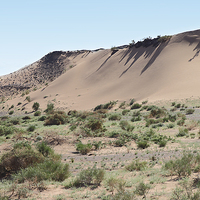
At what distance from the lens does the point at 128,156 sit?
12.7 m

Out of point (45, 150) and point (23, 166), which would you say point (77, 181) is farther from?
point (45, 150)

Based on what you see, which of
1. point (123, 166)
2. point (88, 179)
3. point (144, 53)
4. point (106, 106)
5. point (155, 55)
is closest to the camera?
point (88, 179)

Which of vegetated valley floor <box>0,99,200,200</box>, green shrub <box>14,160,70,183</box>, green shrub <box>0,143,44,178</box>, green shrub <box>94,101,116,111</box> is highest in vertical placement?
green shrub <box>0,143,44,178</box>

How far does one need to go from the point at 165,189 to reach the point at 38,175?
404 centimetres

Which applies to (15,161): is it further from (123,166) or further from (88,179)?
(123,166)

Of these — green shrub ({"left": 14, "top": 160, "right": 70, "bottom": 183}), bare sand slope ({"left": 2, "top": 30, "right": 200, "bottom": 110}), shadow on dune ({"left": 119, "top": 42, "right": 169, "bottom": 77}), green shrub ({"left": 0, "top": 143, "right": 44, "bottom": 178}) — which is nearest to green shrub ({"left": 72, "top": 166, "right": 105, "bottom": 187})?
green shrub ({"left": 14, "top": 160, "right": 70, "bottom": 183})

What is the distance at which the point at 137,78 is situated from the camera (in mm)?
52281

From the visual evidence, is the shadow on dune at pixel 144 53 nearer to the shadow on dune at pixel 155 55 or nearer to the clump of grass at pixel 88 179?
the shadow on dune at pixel 155 55

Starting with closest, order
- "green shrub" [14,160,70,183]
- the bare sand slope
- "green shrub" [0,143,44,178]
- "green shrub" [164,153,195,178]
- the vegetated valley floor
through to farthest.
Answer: the vegetated valley floor
"green shrub" [164,153,195,178]
"green shrub" [14,160,70,183]
"green shrub" [0,143,44,178]
the bare sand slope

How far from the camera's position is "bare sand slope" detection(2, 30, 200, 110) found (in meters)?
45.1

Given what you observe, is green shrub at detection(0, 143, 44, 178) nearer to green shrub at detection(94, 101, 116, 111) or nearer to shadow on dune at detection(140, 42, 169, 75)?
green shrub at detection(94, 101, 116, 111)

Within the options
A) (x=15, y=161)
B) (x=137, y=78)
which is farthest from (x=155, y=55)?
(x=15, y=161)

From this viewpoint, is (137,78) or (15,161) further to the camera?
(137,78)

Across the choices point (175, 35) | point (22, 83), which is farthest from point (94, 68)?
point (22, 83)
